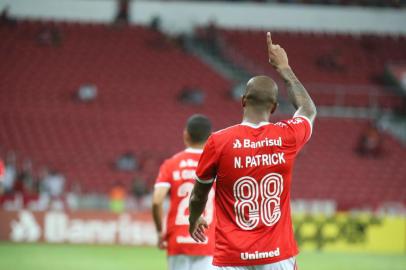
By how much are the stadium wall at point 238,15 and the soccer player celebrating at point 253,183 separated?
2722 cm

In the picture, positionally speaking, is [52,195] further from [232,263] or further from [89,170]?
[232,263]

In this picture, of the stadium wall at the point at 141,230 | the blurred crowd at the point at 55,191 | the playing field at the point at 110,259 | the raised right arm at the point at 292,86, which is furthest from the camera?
the blurred crowd at the point at 55,191

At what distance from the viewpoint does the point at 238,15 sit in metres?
34.8

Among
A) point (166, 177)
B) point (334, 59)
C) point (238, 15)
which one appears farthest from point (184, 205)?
point (238, 15)

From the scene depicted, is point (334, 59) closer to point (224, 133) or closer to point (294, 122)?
point (294, 122)

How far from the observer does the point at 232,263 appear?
5.80 m

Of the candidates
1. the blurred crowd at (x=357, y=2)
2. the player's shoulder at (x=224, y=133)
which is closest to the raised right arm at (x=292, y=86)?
the player's shoulder at (x=224, y=133)

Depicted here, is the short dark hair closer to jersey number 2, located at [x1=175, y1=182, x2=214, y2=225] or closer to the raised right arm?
jersey number 2, located at [x1=175, y1=182, x2=214, y2=225]

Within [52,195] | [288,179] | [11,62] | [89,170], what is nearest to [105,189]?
[89,170]

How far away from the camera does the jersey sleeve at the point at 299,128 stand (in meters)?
5.90

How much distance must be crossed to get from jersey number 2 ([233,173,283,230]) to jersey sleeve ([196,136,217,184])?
0.53 feet

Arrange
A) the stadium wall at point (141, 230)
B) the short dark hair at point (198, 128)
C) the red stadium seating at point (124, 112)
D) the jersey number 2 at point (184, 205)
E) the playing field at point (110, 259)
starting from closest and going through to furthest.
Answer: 1. the short dark hair at point (198, 128)
2. the jersey number 2 at point (184, 205)
3. the playing field at point (110, 259)
4. the stadium wall at point (141, 230)
5. the red stadium seating at point (124, 112)

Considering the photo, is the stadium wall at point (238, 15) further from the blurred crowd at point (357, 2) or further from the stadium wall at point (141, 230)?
the stadium wall at point (141, 230)

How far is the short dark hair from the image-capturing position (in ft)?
26.8
